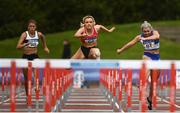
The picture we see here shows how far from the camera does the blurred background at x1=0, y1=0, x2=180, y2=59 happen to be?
1946 inches

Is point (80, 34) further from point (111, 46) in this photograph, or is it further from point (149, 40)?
point (111, 46)

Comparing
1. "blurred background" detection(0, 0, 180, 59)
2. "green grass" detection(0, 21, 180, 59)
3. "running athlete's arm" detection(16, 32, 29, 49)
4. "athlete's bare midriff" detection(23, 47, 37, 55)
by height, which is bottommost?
"athlete's bare midriff" detection(23, 47, 37, 55)

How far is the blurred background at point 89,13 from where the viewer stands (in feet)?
162

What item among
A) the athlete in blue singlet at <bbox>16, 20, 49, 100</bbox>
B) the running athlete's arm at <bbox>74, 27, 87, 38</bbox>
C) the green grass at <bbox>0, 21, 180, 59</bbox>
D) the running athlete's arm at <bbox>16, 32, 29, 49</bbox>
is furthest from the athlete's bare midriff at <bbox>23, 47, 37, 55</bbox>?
the green grass at <bbox>0, 21, 180, 59</bbox>

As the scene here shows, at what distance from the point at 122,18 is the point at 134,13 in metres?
1.45

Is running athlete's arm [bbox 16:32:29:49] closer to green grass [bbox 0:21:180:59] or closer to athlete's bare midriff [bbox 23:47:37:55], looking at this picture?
athlete's bare midriff [bbox 23:47:37:55]

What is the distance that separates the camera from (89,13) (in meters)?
68.2

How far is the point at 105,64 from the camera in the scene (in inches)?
445

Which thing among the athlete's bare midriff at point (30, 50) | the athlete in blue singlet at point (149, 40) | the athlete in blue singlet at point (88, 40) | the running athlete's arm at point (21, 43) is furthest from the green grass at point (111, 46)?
the athlete in blue singlet at point (88, 40)

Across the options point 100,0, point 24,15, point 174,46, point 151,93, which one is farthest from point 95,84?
Result: point 100,0

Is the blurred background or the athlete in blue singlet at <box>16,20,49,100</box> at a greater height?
the blurred background

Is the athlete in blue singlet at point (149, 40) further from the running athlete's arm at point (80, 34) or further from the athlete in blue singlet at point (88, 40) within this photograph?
the running athlete's arm at point (80, 34)

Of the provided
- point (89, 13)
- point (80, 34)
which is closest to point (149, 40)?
point (80, 34)

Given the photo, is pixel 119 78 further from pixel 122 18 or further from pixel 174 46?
pixel 122 18
